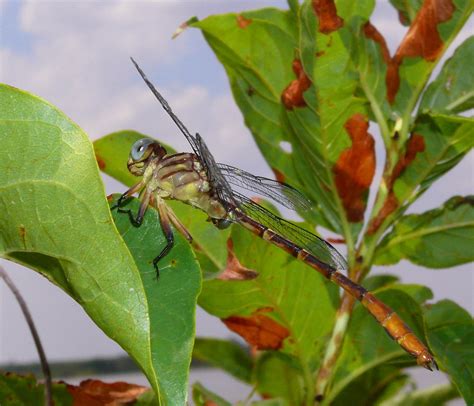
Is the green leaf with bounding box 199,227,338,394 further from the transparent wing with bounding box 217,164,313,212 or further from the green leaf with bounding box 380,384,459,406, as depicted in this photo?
the green leaf with bounding box 380,384,459,406

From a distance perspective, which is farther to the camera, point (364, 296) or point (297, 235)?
point (297, 235)

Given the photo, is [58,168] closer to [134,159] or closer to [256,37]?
[134,159]

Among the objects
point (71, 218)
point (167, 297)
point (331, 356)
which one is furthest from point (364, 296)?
point (71, 218)

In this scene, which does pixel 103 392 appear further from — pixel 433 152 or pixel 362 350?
pixel 433 152

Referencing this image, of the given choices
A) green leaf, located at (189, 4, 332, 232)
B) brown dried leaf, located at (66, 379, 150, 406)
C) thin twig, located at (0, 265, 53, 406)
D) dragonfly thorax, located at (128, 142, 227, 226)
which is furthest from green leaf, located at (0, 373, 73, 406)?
green leaf, located at (189, 4, 332, 232)

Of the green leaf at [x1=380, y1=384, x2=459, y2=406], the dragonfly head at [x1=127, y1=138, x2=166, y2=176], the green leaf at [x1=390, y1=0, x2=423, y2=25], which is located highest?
the green leaf at [x1=390, y1=0, x2=423, y2=25]

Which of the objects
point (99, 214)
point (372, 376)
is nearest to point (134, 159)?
point (99, 214)

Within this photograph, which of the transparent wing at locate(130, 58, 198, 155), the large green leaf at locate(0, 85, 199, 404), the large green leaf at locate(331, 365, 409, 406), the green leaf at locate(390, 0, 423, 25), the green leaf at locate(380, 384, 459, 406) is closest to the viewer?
the large green leaf at locate(0, 85, 199, 404)
